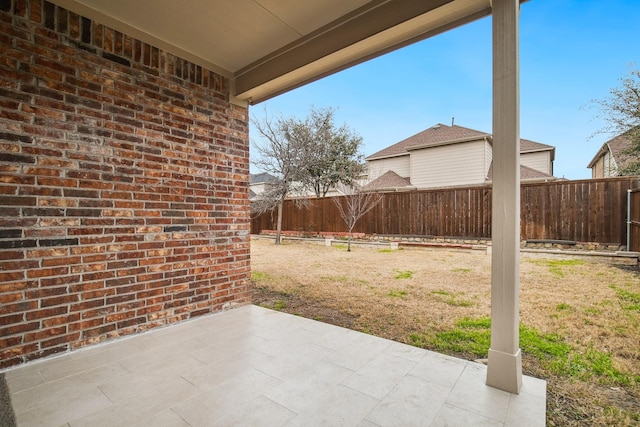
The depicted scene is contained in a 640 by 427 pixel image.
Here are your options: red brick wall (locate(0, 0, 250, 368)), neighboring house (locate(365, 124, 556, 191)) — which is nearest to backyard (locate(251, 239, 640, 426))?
red brick wall (locate(0, 0, 250, 368))

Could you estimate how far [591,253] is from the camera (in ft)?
19.9

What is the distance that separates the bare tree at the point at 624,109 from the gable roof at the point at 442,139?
4.70m

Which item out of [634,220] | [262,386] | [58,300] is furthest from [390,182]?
[58,300]

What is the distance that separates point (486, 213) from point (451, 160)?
5.14 meters

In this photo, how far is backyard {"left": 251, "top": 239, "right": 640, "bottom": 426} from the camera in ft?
5.96

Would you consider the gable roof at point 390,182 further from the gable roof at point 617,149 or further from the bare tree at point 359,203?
the gable roof at point 617,149

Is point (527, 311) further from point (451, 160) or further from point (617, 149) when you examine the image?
point (617, 149)

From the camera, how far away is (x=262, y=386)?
5.74 feet

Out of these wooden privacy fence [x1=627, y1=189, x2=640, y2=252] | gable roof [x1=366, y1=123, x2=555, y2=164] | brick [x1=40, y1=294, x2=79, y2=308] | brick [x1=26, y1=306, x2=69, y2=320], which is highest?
gable roof [x1=366, y1=123, x2=555, y2=164]

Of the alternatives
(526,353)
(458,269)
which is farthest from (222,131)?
(458,269)

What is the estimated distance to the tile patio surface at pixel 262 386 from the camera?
1468mm

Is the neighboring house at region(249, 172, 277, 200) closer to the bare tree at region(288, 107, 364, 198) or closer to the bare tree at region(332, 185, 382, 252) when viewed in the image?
the bare tree at region(288, 107, 364, 198)

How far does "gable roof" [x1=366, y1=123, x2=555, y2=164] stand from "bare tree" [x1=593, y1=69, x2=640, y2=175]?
4.70m

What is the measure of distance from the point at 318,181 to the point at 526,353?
1189 centimetres
